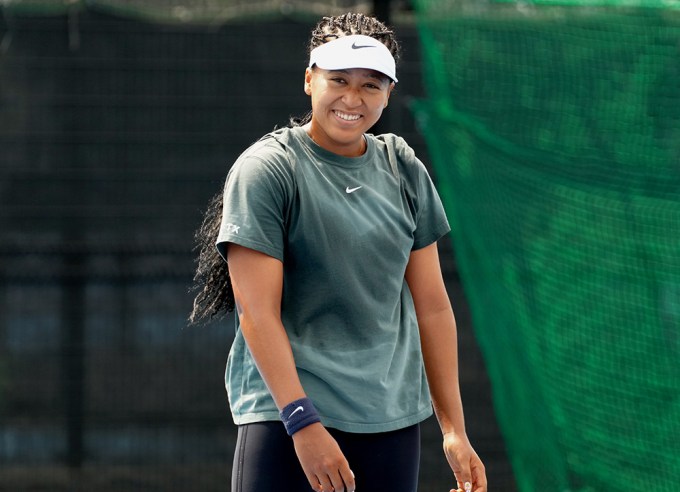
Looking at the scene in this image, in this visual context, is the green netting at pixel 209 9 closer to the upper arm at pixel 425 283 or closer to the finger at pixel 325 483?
the upper arm at pixel 425 283

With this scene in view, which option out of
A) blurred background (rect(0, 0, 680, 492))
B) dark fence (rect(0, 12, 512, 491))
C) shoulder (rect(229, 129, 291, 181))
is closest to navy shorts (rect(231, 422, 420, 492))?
shoulder (rect(229, 129, 291, 181))

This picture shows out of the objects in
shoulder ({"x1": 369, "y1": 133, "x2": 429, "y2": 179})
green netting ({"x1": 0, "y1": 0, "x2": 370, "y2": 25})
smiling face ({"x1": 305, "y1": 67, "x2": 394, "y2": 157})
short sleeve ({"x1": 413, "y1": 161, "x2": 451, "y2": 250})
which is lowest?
short sleeve ({"x1": 413, "y1": 161, "x2": 451, "y2": 250})

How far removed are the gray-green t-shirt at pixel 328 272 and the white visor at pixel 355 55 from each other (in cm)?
18

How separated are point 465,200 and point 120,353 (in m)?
2.10

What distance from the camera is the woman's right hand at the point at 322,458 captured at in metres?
2.63

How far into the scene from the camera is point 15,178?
20.3 ft

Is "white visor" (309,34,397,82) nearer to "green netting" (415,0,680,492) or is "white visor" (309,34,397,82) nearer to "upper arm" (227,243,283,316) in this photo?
"upper arm" (227,243,283,316)

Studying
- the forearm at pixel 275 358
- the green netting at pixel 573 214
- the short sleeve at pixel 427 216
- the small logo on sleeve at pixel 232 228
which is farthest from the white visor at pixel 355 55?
the green netting at pixel 573 214

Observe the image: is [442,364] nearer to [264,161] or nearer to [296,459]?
[296,459]

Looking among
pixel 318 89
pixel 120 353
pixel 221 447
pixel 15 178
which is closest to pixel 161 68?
pixel 15 178

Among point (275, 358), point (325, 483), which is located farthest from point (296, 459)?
point (275, 358)

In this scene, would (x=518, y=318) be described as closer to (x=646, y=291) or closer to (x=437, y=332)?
(x=646, y=291)

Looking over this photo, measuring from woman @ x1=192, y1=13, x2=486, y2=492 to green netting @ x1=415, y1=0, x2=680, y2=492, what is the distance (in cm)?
190

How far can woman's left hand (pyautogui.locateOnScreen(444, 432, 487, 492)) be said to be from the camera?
9.70 feet
